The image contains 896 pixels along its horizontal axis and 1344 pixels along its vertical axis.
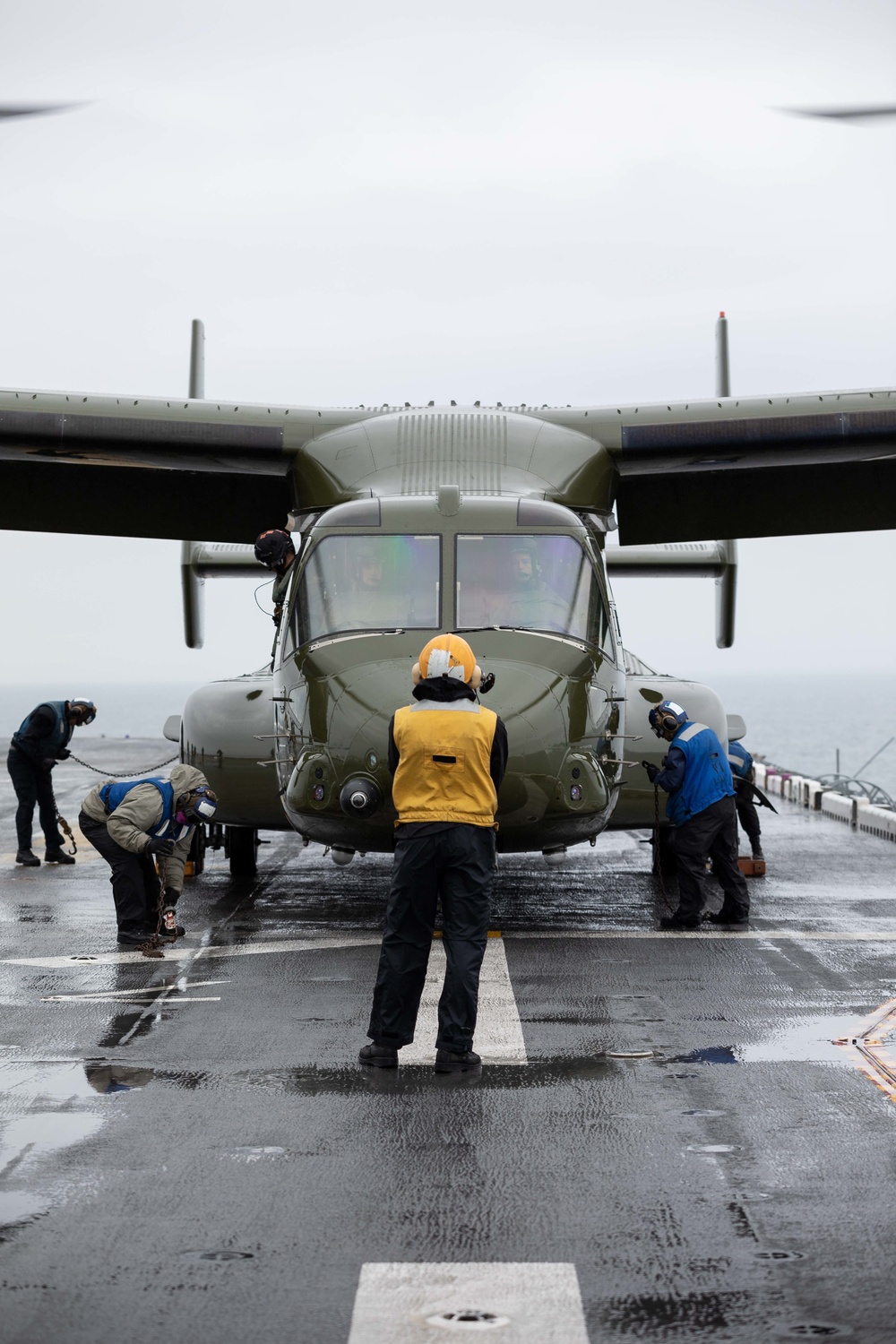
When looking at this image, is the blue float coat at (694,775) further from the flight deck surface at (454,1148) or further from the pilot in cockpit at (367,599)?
the pilot in cockpit at (367,599)

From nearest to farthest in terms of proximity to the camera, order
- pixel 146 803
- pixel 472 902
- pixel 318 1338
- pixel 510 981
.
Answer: pixel 318 1338 < pixel 472 902 < pixel 510 981 < pixel 146 803

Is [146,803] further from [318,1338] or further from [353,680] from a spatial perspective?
[318,1338]

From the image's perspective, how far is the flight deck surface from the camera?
413cm

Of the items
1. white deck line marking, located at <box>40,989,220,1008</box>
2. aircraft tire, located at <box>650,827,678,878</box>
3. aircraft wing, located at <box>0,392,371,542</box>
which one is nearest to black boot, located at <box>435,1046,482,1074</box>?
white deck line marking, located at <box>40,989,220,1008</box>

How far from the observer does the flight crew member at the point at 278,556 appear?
12047 mm

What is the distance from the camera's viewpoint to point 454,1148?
18.6 ft

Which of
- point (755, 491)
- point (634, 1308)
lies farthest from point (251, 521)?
point (634, 1308)

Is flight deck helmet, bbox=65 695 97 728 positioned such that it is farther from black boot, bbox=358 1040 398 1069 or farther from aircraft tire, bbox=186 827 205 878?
black boot, bbox=358 1040 398 1069

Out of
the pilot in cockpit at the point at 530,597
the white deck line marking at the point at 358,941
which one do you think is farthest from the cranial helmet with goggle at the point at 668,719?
the white deck line marking at the point at 358,941

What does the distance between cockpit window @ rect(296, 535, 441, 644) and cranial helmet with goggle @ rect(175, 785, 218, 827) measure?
1333 millimetres

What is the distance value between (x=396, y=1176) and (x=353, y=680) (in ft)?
17.1

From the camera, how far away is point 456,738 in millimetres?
7289

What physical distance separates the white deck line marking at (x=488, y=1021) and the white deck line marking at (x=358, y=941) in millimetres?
1060

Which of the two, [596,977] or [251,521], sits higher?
[251,521]
